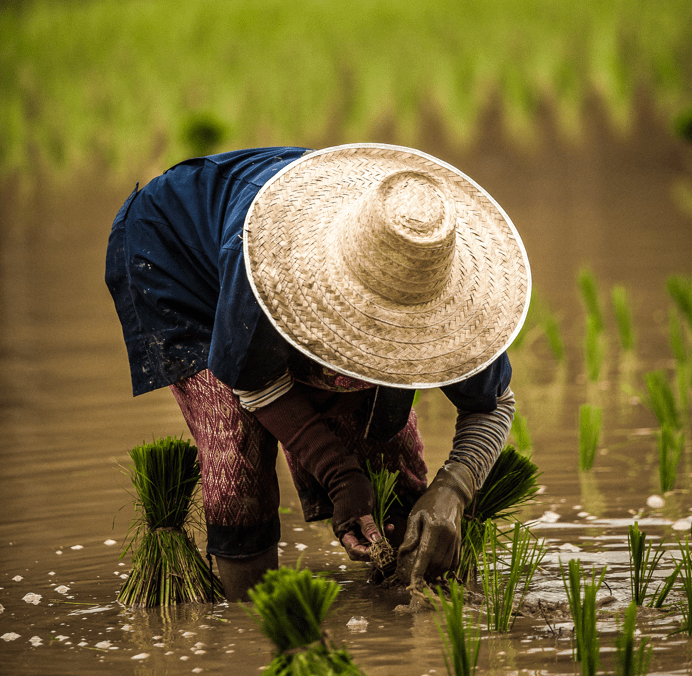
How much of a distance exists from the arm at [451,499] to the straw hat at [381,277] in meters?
0.30

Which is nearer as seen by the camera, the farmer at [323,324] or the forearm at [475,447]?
the farmer at [323,324]

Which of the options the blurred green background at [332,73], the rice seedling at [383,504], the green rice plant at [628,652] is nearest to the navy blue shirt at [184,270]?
the rice seedling at [383,504]

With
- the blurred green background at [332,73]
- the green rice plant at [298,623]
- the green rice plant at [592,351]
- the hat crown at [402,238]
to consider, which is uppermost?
the blurred green background at [332,73]

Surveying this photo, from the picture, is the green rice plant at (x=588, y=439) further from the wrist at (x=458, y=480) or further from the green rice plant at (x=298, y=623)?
the green rice plant at (x=298, y=623)

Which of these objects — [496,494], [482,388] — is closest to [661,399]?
[496,494]

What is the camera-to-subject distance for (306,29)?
1473cm

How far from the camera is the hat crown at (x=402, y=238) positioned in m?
1.83

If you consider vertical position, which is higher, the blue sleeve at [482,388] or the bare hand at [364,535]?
the blue sleeve at [482,388]

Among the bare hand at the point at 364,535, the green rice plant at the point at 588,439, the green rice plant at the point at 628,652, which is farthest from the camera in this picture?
the green rice plant at the point at 588,439

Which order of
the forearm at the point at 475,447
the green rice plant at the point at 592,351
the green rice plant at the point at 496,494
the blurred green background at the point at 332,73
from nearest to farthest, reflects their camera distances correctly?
the forearm at the point at 475,447
the green rice plant at the point at 496,494
the green rice plant at the point at 592,351
the blurred green background at the point at 332,73

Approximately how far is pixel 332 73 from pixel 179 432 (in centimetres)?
1084

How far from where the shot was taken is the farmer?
1.90 meters

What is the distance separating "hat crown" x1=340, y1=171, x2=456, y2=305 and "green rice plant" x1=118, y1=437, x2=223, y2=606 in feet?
2.67

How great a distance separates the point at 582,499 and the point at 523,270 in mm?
1181
